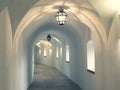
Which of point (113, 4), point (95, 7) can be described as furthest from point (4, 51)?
point (113, 4)

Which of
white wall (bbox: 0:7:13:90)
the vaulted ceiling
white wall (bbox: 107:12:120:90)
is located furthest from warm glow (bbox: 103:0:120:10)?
white wall (bbox: 0:7:13:90)

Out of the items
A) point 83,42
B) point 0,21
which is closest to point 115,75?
point 0,21

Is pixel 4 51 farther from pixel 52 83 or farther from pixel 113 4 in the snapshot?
pixel 52 83

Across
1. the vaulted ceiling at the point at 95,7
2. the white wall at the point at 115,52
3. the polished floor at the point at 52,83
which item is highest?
the vaulted ceiling at the point at 95,7

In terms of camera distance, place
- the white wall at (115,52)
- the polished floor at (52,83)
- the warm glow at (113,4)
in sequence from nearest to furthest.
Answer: the warm glow at (113,4) → the white wall at (115,52) → the polished floor at (52,83)

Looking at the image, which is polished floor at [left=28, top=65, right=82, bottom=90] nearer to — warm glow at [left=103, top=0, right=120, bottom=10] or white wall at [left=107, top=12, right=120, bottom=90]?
white wall at [left=107, top=12, right=120, bottom=90]

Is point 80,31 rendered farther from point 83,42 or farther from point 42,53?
point 42,53

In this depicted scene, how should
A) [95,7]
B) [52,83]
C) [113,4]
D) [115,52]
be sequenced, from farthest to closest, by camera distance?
[52,83] → [115,52] → [95,7] → [113,4]

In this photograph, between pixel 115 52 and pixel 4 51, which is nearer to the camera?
pixel 4 51

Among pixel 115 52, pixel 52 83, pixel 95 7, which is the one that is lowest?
pixel 52 83

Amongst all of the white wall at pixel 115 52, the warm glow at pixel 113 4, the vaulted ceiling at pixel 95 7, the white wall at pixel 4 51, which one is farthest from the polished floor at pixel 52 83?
the white wall at pixel 4 51

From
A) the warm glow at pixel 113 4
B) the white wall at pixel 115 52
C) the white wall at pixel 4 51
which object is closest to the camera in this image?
the white wall at pixel 4 51

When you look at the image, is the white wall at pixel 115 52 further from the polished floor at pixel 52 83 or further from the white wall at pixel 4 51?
the polished floor at pixel 52 83

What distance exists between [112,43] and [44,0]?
7.41 feet
